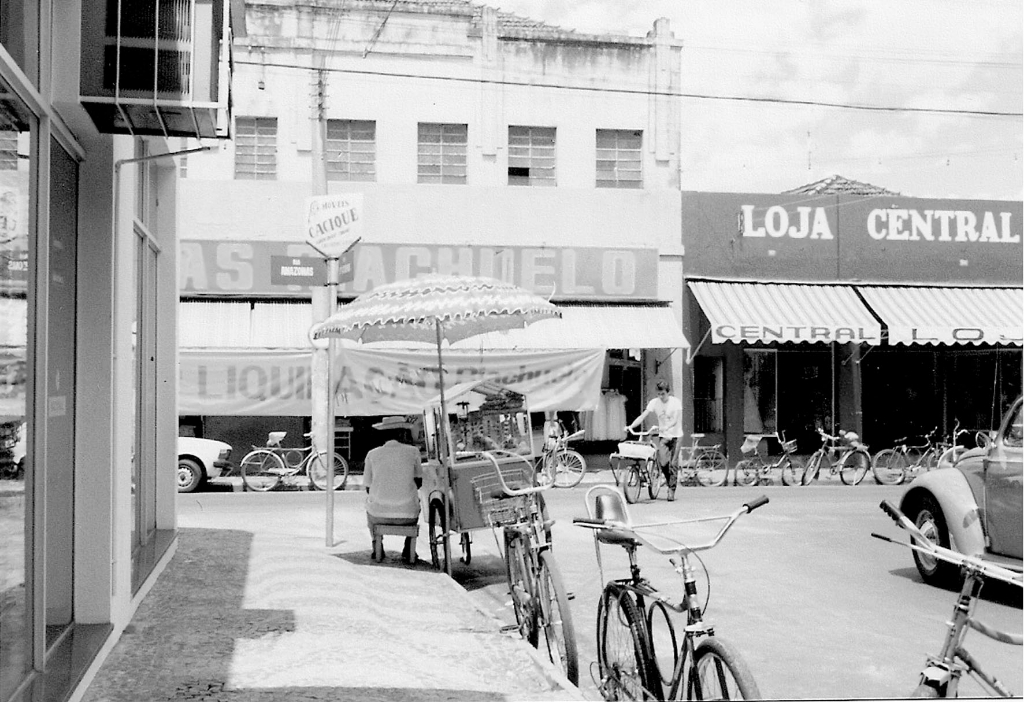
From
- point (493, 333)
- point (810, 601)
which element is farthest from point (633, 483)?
point (810, 601)

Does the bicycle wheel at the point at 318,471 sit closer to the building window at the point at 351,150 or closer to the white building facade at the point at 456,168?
the white building facade at the point at 456,168

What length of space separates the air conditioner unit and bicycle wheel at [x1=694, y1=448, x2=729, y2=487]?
44.9ft

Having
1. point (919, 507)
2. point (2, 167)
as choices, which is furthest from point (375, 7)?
point (2, 167)

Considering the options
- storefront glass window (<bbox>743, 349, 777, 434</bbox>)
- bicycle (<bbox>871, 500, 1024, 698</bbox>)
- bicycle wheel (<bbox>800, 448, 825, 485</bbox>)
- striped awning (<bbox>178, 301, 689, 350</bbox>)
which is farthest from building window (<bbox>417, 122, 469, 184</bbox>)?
bicycle (<bbox>871, 500, 1024, 698</bbox>)

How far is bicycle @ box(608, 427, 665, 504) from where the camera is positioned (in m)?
14.7

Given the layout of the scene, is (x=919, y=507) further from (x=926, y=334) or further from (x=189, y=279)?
(x=189, y=279)

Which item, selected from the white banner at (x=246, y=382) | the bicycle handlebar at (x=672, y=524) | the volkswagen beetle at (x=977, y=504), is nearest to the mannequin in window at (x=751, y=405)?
the white banner at (x=246, y=382)

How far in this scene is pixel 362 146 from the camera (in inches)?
806

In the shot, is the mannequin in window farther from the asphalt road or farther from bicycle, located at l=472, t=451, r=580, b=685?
bicycle, located at l=472, t=451, r=580, b=685

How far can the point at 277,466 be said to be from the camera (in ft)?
53.4

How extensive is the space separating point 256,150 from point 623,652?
17293 millimetres

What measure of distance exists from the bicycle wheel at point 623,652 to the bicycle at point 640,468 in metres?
9.56

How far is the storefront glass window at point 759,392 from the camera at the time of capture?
20.9 meters

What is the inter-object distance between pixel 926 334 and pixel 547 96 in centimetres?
827
